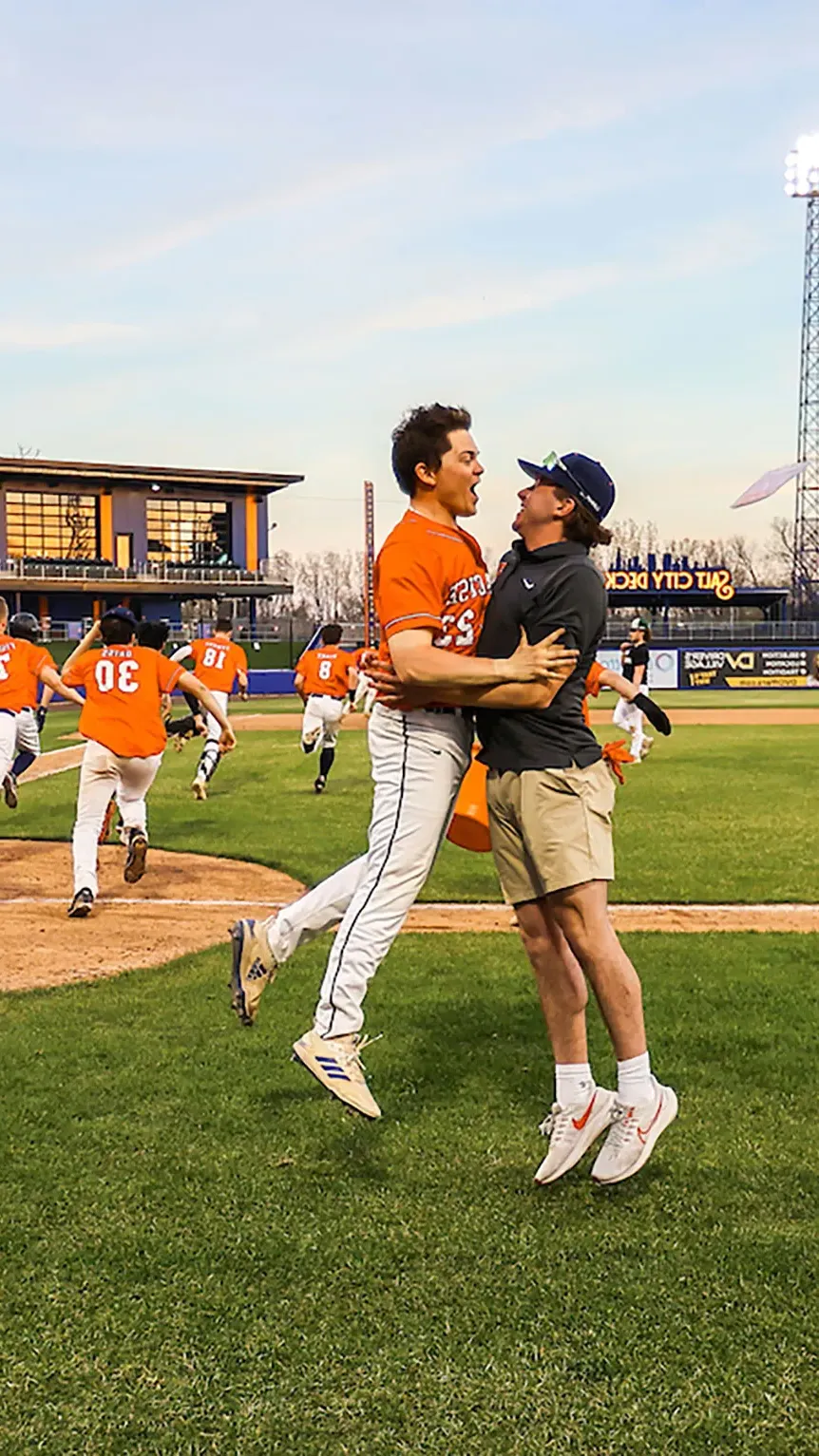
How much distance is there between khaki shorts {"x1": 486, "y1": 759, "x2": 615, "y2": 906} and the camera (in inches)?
144

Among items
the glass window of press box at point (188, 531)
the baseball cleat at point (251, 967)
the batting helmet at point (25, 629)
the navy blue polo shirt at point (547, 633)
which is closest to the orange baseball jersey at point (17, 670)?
the batting helmet at point (25, 629)

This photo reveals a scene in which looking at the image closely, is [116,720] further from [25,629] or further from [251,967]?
[251,967]

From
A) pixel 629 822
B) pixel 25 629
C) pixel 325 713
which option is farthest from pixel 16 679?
pixel 325 713

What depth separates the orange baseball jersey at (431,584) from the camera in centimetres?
371

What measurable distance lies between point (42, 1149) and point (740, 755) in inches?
661

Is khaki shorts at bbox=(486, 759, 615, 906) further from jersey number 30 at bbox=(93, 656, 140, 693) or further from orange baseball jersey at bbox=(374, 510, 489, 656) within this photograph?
jersey number 30 at bbox=(93, 656, 140, 693)

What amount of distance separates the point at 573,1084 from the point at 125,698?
5228 mm

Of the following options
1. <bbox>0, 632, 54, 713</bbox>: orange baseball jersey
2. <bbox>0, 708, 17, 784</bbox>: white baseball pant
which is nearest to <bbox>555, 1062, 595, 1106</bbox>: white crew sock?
<bbox>0, 632, 54, 713</bbox>: orange baseball jersey

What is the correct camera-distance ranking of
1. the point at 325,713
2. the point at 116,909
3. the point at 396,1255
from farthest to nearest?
the point at 325,713
the point at 116,909
the point at 396,1255

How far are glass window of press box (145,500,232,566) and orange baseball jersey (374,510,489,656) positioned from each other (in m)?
73.4

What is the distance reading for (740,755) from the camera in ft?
64.2

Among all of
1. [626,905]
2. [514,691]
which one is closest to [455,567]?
[514,691]

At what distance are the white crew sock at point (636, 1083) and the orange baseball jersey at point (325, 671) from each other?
12.5m

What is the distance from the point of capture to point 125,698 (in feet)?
27.3
